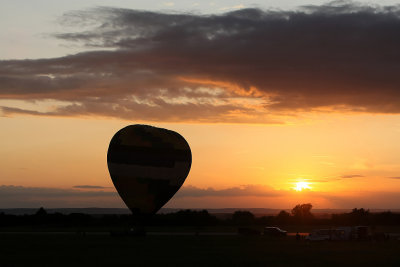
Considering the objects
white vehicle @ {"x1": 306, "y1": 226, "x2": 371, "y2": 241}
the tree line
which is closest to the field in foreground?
white vehicle @ {"x1": 306, "y1": 226, "x2": 371, "y2": 241}

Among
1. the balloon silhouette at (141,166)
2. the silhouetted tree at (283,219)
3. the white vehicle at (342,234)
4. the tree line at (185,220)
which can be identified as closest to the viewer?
the white vehicle at (342,234)

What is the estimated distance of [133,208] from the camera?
74.2 m

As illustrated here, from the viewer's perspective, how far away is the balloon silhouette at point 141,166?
242 feet

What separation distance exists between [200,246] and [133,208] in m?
18.9

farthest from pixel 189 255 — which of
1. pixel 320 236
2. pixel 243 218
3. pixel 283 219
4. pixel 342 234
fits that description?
pixel 243 218

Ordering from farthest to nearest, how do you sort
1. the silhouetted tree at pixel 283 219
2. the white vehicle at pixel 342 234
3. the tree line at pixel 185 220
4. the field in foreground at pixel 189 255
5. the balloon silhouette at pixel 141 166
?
the silhouetted tree at pixel 283 219
the tree line at pixel 185 220
the balloon silhouette at pixel 141 166
the white vehicle at pixel 342 234
the field in foreground at pixel 189 255

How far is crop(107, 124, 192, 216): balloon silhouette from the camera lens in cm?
7369

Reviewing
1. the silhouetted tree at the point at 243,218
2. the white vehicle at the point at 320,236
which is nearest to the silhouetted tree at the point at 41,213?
the silhouetted tree at the point at 243,218

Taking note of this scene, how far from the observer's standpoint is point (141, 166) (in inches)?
2904

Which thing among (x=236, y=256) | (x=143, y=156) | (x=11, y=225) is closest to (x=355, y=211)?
(x=11, y=225)

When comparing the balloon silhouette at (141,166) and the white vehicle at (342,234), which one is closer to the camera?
the white vehicle at (342,234)

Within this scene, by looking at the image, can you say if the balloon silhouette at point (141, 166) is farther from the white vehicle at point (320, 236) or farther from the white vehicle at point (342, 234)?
the white vehicle at point (342, 234)

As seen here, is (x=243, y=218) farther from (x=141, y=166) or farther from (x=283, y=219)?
(x=141, y=166)

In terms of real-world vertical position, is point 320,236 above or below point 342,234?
below
